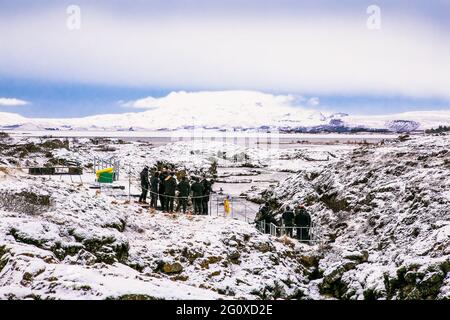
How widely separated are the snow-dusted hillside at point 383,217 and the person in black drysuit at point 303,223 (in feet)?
3.41

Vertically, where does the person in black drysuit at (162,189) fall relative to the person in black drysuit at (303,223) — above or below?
above

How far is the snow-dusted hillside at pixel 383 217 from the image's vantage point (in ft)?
37.3

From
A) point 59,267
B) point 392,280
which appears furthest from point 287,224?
point 59,267

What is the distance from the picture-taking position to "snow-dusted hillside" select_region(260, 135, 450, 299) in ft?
37.3

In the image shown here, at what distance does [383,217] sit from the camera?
1838cm

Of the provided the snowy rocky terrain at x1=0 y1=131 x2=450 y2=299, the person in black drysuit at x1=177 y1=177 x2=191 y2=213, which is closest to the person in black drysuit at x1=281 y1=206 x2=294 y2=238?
the snowy rocky terrain at x1=0 y1=131 x2=450 y2=299

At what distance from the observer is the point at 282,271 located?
14.0 m

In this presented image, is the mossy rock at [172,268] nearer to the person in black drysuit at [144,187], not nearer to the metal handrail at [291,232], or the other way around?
the metal handrail at [291,232]

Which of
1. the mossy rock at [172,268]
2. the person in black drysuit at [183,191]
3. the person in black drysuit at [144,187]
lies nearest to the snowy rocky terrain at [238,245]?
the mossy rock at [172,268]

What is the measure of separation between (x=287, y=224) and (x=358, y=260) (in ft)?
14.3

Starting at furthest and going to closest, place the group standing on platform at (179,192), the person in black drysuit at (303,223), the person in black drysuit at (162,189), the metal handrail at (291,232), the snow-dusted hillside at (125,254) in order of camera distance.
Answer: the person in black drysuit at (162,189)
the group standing on platform at (179,192)
the metal handrail at (291,232)
the person in black drysuit at (303,223)
the snow-dusted hillside at (125,254)

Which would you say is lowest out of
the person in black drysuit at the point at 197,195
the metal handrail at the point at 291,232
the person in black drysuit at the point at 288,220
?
the metal handrail at the point at 291,232

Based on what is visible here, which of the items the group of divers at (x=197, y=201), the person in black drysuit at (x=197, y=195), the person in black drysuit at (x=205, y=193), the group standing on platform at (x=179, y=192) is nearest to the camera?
the group of divers at (x=197, y=201)
